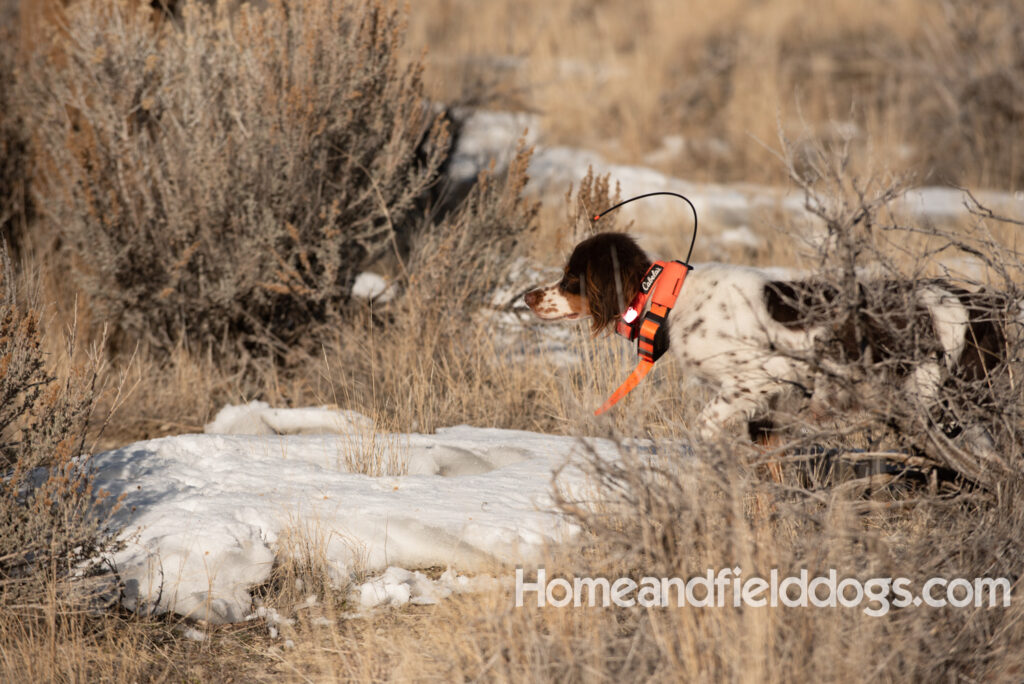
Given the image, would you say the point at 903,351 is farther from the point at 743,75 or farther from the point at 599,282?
the point at 743,75

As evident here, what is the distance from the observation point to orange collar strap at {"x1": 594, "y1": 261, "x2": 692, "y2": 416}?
3377 mm

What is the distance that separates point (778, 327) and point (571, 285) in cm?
83

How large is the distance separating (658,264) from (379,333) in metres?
1.98

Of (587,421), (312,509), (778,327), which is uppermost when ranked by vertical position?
(778,327)

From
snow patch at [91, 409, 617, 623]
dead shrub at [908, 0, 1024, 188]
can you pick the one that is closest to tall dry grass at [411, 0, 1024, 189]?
dead shrub at [908, 0, 1024, 188]

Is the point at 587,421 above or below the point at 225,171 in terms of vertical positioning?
below

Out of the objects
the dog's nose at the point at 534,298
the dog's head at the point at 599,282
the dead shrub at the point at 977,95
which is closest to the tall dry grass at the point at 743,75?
the dead shrub at the point at 977,95

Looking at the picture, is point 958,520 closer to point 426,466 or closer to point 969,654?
point 969,654

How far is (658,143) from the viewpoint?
9938mm

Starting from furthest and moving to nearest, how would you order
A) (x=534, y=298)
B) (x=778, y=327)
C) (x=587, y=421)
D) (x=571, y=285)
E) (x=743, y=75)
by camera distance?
(x=743, y=75)
(x=534, y=298)
(x=571, y=285)
(x=778, y=327)
(x=587, y=421)

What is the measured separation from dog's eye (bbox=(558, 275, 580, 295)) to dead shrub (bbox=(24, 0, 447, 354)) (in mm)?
1604

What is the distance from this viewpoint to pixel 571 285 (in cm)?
368

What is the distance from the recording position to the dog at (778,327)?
2693mm

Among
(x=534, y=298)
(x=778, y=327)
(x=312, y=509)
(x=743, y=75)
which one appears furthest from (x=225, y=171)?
(x=743, y=75)
